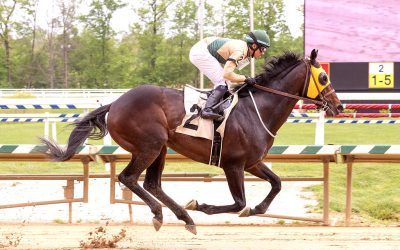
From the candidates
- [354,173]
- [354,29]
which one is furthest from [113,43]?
[354,173]

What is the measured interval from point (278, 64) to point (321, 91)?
20.0 inches

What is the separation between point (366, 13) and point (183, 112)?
19.2 metres

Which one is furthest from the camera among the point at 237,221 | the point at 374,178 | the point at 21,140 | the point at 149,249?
the point at 21,140

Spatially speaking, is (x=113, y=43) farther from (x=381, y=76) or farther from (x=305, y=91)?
(x=305, y=91)

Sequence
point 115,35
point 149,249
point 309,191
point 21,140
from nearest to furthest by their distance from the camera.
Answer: point 149,249
point 309,191
point 21,140
point 115,35

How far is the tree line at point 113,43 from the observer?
137 feet

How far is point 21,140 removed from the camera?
1680 cm

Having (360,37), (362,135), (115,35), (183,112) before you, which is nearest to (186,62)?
(115,35)

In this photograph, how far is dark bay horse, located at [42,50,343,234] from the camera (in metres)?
6.37

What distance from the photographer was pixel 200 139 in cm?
645

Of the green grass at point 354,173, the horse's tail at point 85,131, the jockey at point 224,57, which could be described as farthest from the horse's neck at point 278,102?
the green grass at point 354,173

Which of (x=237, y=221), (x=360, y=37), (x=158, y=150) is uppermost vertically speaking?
(x=360, y=37)

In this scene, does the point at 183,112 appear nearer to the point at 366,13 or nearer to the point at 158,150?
the point at 158,150

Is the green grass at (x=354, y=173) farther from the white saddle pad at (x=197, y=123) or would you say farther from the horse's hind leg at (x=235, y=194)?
the horse's hind leg at (x=235, y=194)
